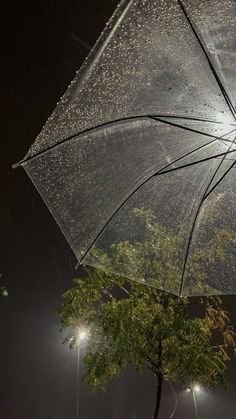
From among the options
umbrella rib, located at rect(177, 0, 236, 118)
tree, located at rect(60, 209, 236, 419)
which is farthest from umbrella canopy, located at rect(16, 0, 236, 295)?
tree, located at rect(60, 209, 236, 419)

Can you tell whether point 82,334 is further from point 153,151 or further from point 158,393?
point 153,151

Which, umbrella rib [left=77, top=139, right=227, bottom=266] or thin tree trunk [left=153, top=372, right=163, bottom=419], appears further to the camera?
thin tree trunk [left=153, top=372, right=163, bottom=419]

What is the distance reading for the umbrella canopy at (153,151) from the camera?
2.61 metres

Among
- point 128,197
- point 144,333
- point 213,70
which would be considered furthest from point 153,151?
point 144,333

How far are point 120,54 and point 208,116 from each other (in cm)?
98

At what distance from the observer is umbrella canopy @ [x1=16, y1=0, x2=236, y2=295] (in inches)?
103

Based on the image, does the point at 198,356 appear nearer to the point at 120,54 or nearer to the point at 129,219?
the point at 129,219

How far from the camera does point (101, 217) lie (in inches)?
159

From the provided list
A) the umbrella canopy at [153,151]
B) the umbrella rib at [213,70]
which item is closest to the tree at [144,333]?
the umbrella canopy at [153,151]

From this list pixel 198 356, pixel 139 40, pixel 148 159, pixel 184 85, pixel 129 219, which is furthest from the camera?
pixel 198 356

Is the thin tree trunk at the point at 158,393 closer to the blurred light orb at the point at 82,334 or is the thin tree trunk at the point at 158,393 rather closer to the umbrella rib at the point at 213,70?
the blurred light orb at the point at 82,334

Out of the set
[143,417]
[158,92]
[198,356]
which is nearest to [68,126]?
[158,92]

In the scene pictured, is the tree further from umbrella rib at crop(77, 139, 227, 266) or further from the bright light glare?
umbrella rib at crop(77, 139, 227, 266)

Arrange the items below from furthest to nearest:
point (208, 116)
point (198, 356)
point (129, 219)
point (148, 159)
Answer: point (198, 356), point (129, 219), point (148, 159), point (208, 116)
